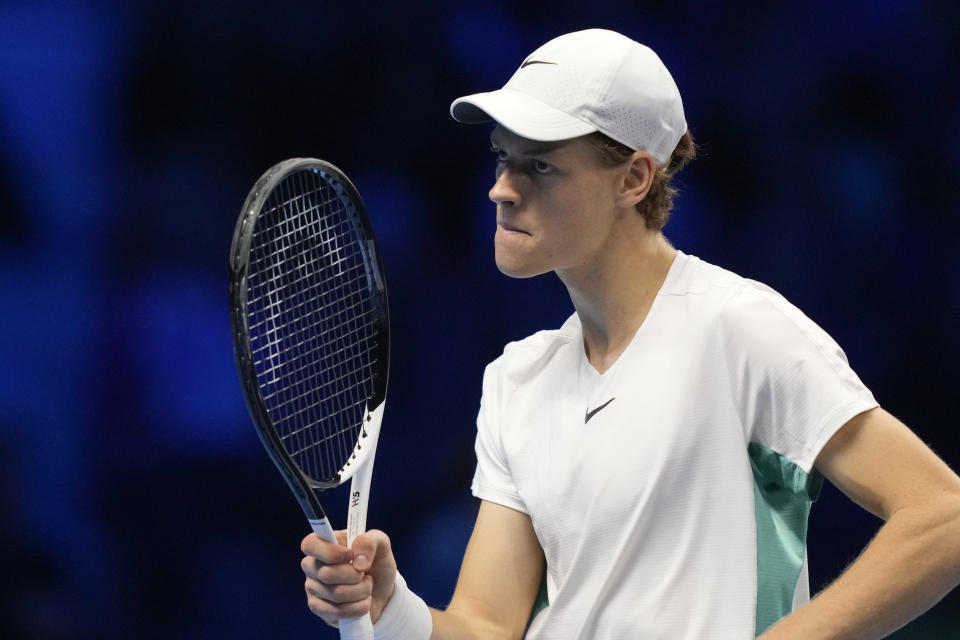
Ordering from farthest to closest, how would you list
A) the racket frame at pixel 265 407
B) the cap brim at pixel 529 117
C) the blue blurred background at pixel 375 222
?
1. the blue blurred background at pixel 375 222
2. the cap brim at pixel 529 117
3. the racket frame at pixel 265 407

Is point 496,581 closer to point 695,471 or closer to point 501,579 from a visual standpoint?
point 501,579

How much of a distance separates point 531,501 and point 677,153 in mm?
631

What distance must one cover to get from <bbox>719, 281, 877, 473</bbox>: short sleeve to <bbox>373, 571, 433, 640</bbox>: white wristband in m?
0.55

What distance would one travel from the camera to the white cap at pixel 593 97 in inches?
72.4

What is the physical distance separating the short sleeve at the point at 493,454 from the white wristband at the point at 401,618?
0.83 feet

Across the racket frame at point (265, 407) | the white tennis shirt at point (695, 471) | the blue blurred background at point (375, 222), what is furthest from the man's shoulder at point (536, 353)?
the blue blurred background at point (375, 222)

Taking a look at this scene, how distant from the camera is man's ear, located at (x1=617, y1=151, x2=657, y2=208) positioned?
190cm

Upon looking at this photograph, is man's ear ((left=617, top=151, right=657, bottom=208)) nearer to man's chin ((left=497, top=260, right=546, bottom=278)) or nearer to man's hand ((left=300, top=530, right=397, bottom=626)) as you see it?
man's chin ((left=497, top=260, right=546, bottom=278))

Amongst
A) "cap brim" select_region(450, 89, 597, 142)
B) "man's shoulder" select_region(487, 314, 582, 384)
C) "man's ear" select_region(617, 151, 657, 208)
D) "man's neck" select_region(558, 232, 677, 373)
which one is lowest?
"man's shoulder" select_region(487, 314, 582, 384)

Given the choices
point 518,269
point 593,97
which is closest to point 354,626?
point 518,269

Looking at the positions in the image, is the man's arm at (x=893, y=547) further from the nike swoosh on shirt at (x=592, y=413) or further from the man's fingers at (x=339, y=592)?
the man's fingers at (x=339, y=592)

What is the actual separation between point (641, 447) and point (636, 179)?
0.43 metres

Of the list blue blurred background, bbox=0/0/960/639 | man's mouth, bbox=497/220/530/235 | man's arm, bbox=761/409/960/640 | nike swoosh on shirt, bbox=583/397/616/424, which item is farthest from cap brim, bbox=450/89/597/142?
blue blurred background, bbox=0/0/960/639

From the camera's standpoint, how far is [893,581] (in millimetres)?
1580
